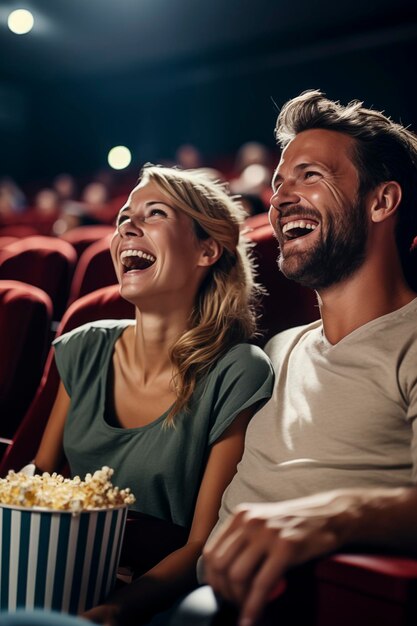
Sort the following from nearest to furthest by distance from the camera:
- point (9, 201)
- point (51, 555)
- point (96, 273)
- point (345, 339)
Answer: point (51, 555), point (345, 339), point (96, 273), point (9, 201)

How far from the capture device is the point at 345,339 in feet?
2.04

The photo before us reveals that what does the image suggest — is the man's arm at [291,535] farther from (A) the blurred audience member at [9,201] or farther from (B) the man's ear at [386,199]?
(A) the blurred audience member at [9,201]

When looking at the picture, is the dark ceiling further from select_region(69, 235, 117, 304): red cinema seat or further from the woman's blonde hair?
the woman's blonde hair

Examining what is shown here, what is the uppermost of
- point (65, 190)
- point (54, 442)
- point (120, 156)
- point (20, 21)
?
point (20, 21)

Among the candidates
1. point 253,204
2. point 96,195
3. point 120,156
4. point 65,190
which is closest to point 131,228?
point 253,204

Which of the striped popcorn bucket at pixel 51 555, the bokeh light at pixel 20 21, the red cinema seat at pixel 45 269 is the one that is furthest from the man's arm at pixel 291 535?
the bokeh light at pixel 20 21

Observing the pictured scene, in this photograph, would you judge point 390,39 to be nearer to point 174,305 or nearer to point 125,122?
point 125,122

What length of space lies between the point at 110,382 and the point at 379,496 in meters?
0.38

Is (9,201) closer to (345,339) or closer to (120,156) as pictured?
(120,156)

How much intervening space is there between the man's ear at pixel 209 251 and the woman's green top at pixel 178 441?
114 millimetres

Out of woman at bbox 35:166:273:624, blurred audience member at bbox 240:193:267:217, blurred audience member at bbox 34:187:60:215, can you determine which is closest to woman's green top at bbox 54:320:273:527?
woman at bbox 35:166:273:624

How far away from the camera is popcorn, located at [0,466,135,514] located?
0.50 metres

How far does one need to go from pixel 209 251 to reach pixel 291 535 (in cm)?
43

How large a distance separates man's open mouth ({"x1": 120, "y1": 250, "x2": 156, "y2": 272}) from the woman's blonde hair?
2.3 inches
